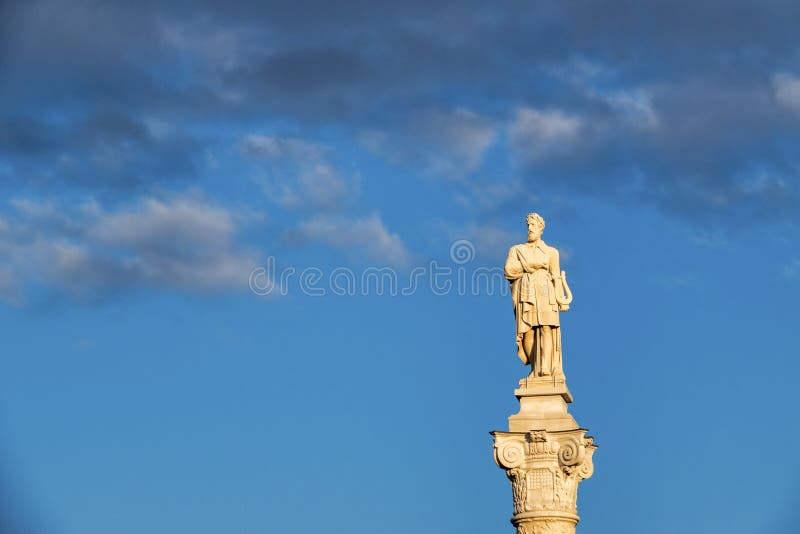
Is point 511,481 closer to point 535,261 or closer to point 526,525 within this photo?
point 526,525

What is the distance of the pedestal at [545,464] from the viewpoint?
151ft

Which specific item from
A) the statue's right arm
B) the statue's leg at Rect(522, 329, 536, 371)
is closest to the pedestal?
the statue's leg at Rect(522, 329, 536, 371)

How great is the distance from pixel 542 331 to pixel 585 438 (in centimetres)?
283

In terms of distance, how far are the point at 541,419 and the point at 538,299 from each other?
115 inches

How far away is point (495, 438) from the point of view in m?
46.5

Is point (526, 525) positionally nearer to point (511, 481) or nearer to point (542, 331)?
point (511, 481)

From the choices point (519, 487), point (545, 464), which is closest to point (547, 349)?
point (545, 464)

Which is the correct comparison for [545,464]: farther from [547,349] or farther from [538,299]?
[538,299]

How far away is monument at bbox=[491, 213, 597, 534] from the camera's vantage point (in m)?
46.0

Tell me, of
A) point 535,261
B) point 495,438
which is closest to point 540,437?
point 495,438

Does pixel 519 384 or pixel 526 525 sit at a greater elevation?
pixel 519 384

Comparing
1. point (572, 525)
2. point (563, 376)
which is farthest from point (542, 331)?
point (572, 525)

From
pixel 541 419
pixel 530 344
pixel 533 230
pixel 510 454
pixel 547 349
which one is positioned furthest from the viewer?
pixel 533 230

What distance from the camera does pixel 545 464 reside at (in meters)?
46.2
